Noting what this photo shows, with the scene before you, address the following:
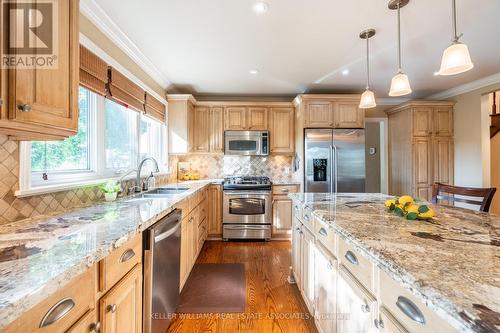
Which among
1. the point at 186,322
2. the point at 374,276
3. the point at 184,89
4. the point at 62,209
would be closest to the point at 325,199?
the point at 374,276

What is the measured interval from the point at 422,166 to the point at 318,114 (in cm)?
194

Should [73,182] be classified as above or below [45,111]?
below

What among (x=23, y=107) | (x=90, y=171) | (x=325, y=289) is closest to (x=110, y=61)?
(x=90, y=171)

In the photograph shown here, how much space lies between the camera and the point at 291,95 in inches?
168

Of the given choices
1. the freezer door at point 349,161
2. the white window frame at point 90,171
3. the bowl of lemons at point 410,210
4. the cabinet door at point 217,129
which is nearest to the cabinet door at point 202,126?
the cabinet door at point 217,129

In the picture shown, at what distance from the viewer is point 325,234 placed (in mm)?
1464

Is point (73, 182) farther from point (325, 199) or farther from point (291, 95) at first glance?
point (291, 95)

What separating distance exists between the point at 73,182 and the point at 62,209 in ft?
0.76

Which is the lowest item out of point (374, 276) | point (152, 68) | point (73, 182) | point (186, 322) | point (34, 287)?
point (186, 322)

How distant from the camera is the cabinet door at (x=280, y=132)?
13.4 ft

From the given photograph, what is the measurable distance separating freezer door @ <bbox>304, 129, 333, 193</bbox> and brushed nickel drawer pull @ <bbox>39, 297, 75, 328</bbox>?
3.23m

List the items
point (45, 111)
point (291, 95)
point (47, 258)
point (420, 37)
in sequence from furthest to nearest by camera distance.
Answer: point (291, 95) → point (420, 37) → point (45, 111) → point (47, 258)

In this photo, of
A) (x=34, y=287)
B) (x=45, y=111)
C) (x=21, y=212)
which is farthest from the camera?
(x=21, y=212)

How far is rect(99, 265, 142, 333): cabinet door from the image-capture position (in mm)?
977
